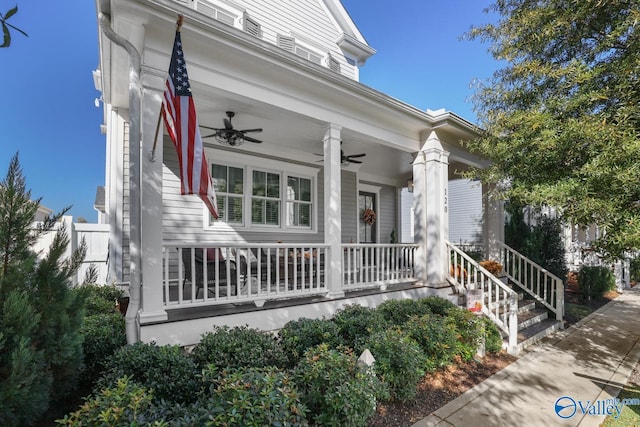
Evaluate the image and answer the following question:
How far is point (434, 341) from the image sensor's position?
367 cm

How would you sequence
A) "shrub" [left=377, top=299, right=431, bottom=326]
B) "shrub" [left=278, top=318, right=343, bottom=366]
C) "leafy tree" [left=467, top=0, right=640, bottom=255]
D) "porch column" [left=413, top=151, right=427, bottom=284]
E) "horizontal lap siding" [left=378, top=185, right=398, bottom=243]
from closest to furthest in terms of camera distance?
"leafy tree" [left=467, top=0, right=640, bottom=255] < "shrub" [left=278, top=318, right=343, bottom=366] < "shrub" [left=377, top=299, right=431, bottom=326] < "porch column" [left=413, top=151, right=427, bottom=284] < "horizontal lap siding" [left=378, top=185, right=398, bottom=243]

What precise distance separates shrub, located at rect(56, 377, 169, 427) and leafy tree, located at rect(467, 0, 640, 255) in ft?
14.1

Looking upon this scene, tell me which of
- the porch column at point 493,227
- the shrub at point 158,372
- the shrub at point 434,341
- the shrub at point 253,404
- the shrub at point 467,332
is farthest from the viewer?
the porch column at point 493,227

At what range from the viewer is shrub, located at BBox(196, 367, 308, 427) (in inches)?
71.6

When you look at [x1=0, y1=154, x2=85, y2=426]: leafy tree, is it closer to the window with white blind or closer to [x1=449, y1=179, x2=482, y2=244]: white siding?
the window with white blind

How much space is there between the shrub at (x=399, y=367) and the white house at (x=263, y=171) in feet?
5.34

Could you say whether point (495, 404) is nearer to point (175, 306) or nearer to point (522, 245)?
point (175, 306)

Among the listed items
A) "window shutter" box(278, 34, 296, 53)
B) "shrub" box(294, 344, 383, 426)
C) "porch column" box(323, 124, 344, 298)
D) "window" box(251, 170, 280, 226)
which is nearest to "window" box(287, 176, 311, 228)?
"window" box(251, 170, 280, 226)

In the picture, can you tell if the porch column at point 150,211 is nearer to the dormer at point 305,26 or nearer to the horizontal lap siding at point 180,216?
the horizontal lap siding at point 180,216

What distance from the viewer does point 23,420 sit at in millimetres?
1893

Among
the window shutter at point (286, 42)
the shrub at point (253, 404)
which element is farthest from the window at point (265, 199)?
the shrub at point (253, 404)

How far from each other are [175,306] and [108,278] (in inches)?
128

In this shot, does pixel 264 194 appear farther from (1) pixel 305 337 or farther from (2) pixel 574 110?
(2) pixel 574 110

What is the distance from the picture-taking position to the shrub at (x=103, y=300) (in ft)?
13.7
